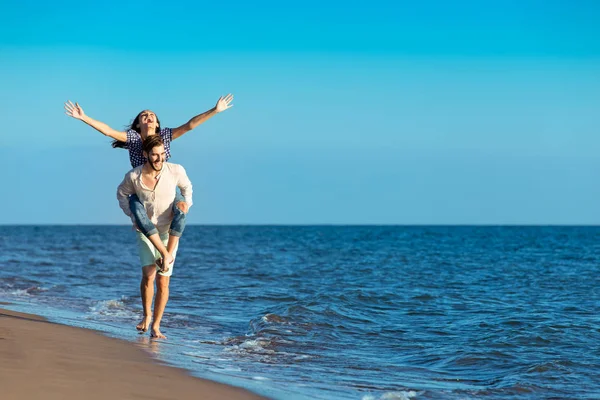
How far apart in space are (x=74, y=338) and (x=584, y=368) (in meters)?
4.86

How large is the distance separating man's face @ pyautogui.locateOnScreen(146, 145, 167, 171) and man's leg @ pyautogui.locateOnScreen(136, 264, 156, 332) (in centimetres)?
109

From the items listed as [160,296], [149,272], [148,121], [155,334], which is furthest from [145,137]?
[155,334]

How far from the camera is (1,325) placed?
7.37m

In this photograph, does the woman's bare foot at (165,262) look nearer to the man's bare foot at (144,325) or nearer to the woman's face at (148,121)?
the man's bare foot at (144,325)

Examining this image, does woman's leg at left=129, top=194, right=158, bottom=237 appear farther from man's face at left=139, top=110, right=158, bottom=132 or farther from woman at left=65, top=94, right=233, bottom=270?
Answer: man's face at left=139, top=110, right=158, bottom=132

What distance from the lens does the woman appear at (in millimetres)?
7148

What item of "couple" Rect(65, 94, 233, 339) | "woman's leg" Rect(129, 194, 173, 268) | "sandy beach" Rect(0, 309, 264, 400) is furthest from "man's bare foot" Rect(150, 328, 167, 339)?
"woman's leg" Rect(129, 194, 173, 268)

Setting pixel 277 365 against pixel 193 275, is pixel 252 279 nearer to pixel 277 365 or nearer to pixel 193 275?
pixel 193 275

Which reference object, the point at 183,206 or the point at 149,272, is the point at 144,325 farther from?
the point at 183,206

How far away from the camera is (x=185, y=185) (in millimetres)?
7277

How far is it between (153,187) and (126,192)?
301mm

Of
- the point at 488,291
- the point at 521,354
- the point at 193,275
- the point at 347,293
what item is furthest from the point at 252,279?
the point at 521,354

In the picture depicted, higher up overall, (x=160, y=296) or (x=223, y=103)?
(x=223, y=103)

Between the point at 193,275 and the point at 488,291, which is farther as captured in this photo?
the point at 193,275
